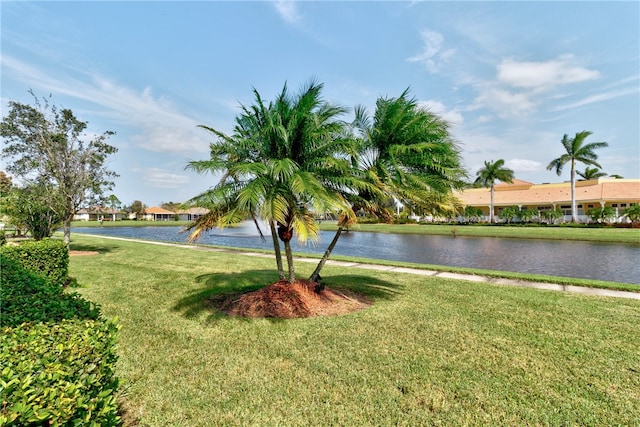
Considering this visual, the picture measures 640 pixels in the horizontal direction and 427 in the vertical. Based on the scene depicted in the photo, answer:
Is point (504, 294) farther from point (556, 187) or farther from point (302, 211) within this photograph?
point (556, 187)

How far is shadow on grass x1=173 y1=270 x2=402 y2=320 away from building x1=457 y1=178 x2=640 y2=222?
37.3 meters

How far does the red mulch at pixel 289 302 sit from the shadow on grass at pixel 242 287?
0.36 metres

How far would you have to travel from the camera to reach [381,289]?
10102 millimetres

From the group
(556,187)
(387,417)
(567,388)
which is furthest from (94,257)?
(556,187)

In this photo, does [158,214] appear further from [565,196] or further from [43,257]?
[43,257]

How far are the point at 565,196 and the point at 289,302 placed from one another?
198ft

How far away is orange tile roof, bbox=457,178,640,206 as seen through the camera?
1892 inches

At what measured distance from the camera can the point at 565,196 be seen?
172 feet

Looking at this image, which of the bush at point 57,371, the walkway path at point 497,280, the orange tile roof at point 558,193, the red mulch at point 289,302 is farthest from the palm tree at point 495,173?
the bush at point 57,371

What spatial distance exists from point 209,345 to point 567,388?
18.1 feet

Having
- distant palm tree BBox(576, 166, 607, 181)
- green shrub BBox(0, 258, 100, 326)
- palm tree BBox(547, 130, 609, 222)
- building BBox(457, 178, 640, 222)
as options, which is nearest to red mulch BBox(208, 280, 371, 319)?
green shrub BBox(0, 258, 100, 326)

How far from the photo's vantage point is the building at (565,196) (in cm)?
4744

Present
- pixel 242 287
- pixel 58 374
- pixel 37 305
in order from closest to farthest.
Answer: pixel 58 374 < pixel 37 305 < pixel 242 287

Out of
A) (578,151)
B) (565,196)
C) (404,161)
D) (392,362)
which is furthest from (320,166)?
(565,196)
